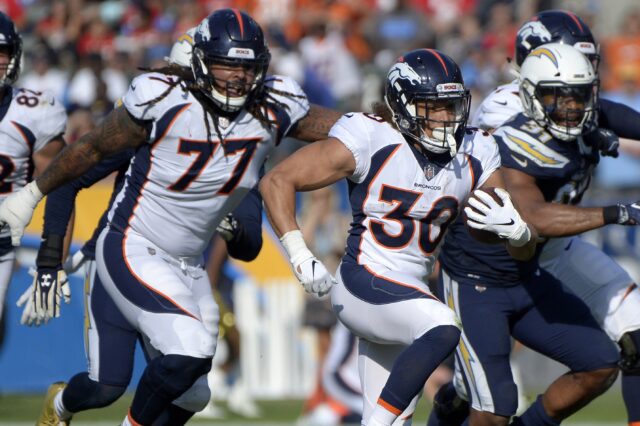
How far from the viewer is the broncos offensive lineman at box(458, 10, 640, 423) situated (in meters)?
5.82

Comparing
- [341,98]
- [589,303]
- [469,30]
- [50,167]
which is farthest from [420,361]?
[469,30]

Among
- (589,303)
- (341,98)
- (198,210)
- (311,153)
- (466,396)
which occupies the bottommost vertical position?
(341,98)

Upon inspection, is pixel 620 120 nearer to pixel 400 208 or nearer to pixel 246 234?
pixel 400 208

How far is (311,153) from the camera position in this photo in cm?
517

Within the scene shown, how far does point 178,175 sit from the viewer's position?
5.52m

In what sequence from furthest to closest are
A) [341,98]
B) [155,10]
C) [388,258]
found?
[155,10]
[341,98]
[388,258]

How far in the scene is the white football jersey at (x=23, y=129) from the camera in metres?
6.15

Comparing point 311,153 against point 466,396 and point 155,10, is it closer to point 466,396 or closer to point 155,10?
point 466,396

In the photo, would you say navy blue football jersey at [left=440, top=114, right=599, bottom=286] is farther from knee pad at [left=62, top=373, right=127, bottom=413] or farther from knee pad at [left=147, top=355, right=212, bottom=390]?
knee pad at [left=62, top=373, right=127, bottom=413]

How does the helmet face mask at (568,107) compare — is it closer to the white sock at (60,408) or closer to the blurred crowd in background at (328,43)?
the white sock at (60,408)

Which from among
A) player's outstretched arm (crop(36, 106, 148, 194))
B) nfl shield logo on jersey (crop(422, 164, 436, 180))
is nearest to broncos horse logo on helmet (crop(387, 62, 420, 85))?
nfl shield logo on jersey (crop(422, 164, 436, 180))

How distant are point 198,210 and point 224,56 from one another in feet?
2.38

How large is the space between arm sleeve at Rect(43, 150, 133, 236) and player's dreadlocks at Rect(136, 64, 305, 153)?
558 mm

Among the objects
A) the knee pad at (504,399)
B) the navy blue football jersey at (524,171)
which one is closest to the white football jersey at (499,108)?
the navy blue football jersey at (524,171)
